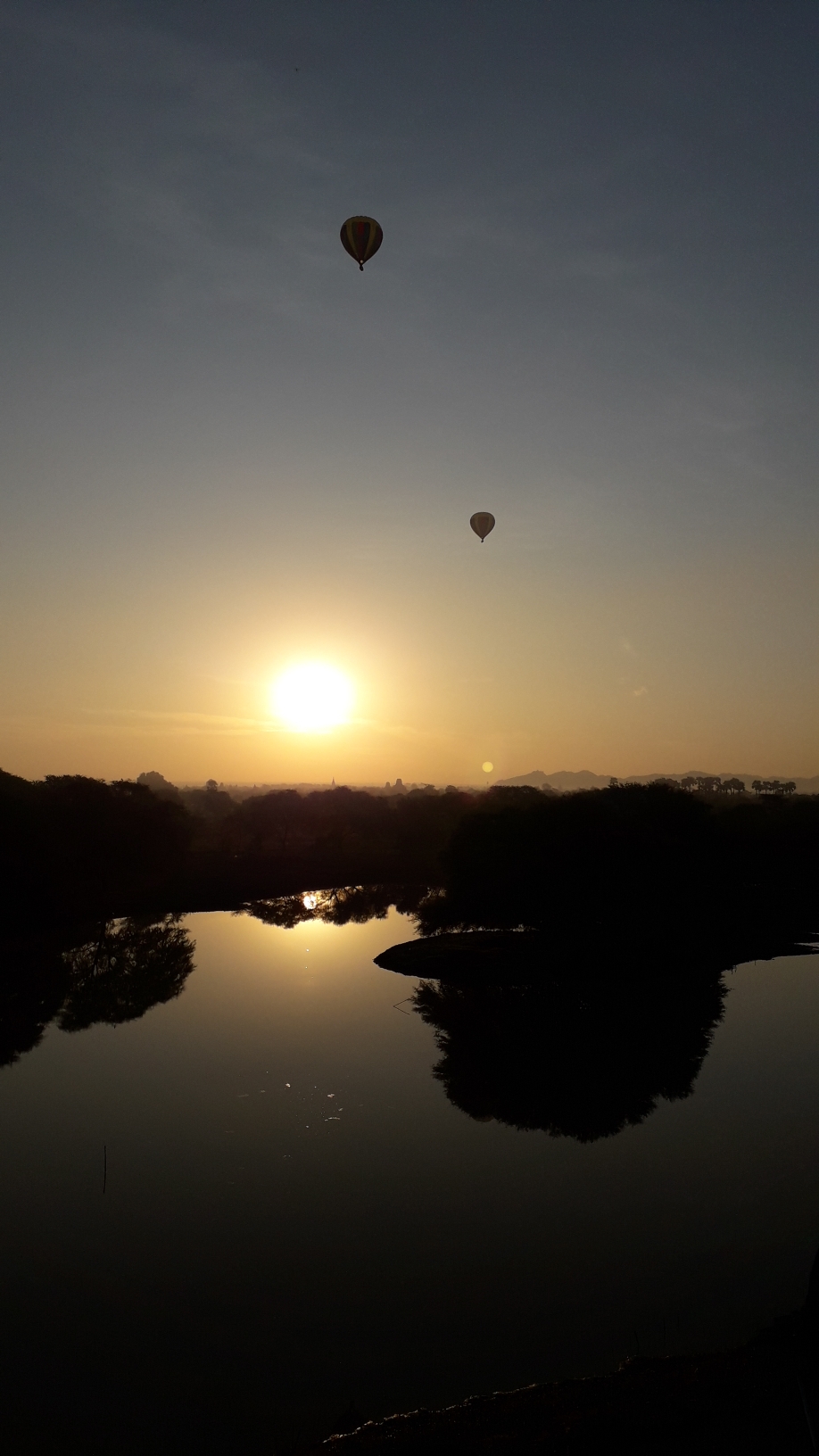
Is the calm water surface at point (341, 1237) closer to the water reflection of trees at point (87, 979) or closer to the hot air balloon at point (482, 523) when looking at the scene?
the water reflection of trees at point (87, 979)

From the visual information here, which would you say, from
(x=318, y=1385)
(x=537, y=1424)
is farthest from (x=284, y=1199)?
(x=537, y=1424)

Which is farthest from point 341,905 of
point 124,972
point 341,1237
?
point 341,1237

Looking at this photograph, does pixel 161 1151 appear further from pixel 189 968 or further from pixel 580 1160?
pixel 189 968

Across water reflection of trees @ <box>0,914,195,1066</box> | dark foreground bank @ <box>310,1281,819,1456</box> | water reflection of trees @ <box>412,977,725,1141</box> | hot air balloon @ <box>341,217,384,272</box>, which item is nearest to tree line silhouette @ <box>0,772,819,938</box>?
water reflection of trees @ <box>0,914,195,1066</box>

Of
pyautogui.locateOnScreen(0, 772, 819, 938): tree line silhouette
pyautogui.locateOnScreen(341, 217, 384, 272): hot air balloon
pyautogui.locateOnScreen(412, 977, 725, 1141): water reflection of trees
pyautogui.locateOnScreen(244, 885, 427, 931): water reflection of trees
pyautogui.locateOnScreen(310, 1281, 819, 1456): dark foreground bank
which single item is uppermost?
pyautogui.locateOnScreen(341, 217, 384, 272): hot air balloon

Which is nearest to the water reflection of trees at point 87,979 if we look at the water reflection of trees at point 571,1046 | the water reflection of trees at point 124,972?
Answer: the water reflection of trees at point 124,972

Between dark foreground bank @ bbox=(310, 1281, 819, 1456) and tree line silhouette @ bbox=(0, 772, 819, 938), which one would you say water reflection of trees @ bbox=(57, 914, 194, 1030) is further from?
dark foreground bank @ bbox=(310, 1281, 819, 1456)
